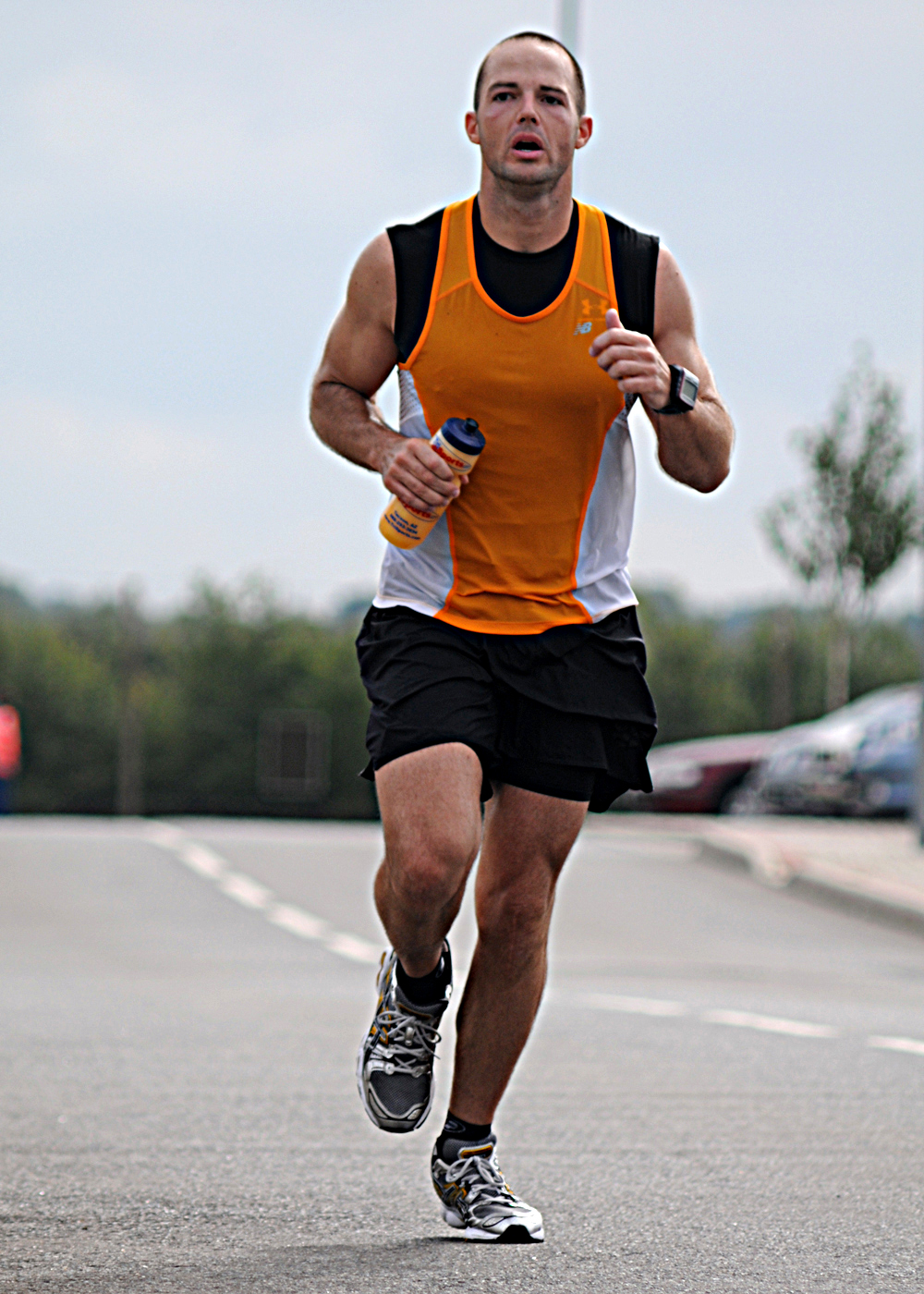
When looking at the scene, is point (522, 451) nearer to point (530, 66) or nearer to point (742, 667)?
point (530, 66)

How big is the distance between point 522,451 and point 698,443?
344mm

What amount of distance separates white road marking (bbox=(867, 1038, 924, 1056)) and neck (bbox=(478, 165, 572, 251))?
3.71 meters

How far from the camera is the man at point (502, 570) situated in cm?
393

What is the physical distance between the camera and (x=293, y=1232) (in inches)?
151

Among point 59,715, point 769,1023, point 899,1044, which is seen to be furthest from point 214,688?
point 899,1044

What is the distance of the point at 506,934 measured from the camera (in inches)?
160

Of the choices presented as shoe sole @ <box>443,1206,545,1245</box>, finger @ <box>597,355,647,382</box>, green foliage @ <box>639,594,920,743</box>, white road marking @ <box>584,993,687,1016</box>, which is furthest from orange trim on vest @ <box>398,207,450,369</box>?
green foliage @ <box>639,594,920,743</box>

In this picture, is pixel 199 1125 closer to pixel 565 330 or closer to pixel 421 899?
pixel 421 899

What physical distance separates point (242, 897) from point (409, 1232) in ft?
35.2

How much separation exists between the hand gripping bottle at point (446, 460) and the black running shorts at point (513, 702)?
Result: 0.57 feet

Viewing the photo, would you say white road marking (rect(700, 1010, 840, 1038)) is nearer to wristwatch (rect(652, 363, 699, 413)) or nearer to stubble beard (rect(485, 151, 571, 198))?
wristwatch (rect(652, 363, 699, 413))

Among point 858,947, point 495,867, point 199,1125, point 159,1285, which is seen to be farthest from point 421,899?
point 858,947

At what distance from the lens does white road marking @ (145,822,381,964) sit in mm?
11484

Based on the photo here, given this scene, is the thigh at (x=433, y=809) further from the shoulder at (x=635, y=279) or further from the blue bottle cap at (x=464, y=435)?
A: the shoulder at (x=635, y=279)
